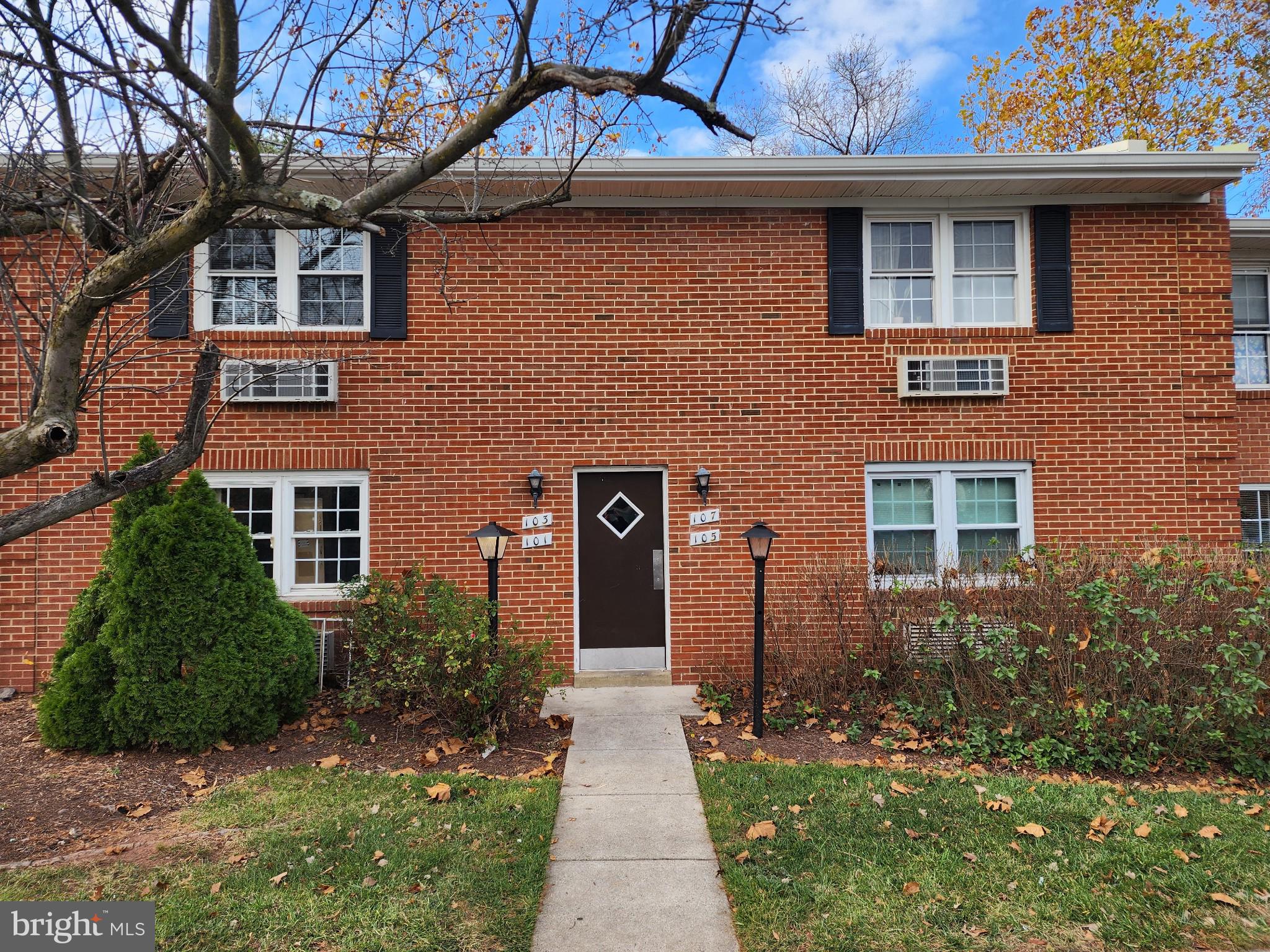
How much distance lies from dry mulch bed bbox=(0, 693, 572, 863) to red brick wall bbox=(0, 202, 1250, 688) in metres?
1.60

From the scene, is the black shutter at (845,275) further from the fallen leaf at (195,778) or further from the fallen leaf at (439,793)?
the fallen leaf at (195,778)

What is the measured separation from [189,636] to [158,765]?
0.97m

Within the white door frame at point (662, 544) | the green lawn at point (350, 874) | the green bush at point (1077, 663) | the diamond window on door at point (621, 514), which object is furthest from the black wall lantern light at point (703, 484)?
the green lawn at point (350, 874)

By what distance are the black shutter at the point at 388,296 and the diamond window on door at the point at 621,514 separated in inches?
108

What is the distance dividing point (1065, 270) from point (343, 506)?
797 cm

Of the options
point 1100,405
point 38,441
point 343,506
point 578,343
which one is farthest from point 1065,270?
point 38,441

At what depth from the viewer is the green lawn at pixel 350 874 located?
3.61 metres

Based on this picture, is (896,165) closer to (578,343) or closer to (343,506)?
(578,343)

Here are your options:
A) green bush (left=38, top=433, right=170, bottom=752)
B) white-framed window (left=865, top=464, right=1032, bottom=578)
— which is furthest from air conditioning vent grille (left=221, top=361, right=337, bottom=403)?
white-framed window (left=865, top=464, right=1032, bottom=578)

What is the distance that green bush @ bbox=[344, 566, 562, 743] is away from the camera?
617cm

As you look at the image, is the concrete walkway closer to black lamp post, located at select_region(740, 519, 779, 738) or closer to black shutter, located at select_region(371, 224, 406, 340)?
black lamp post, located at select_region(740, 519, 779, 738)

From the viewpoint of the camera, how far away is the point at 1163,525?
8016 mm

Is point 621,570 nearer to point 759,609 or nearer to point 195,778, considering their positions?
point 759,609

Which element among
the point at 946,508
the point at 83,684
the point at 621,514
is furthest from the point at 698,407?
the point at 83,684
